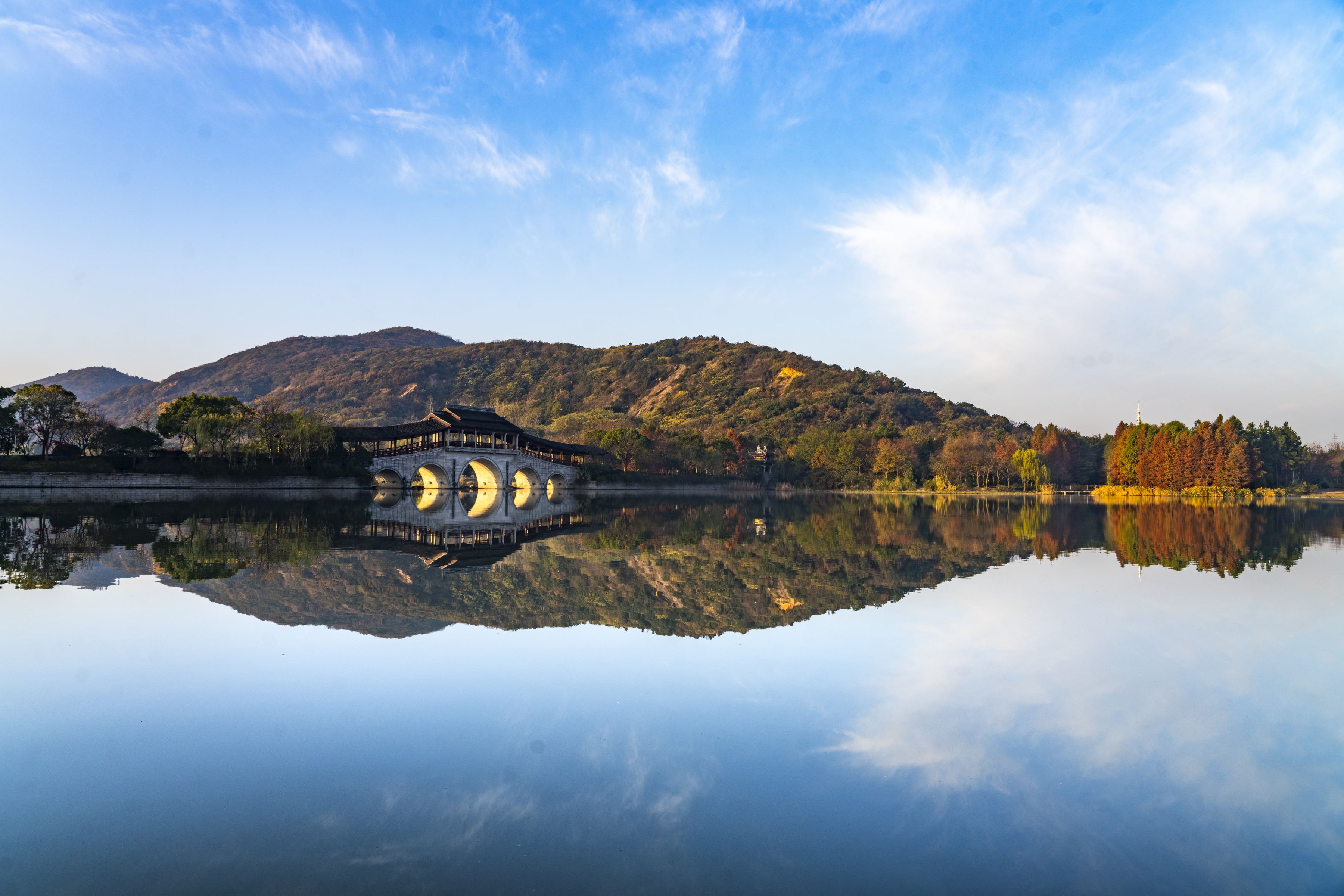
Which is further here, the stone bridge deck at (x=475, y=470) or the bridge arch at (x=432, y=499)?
the stone bridge deck at (x=475, y=470)

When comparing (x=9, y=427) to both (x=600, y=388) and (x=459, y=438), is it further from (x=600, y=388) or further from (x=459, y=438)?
(x=600, y=388)

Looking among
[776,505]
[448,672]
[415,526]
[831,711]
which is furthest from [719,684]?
[776,505]

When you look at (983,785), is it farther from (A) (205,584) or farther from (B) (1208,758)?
(A) (205,584)

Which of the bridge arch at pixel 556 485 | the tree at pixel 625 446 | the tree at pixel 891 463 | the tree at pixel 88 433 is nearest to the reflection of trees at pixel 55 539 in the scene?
the tree at pixel 88 433

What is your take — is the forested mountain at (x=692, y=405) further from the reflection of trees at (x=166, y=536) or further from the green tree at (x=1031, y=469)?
the reflection of trees at (x=166, y=536)

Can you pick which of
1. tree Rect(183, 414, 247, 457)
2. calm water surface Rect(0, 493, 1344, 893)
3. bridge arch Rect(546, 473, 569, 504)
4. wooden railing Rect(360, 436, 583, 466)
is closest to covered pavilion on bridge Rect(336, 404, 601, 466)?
wooden railing Rect(360, 436, 583, 466)

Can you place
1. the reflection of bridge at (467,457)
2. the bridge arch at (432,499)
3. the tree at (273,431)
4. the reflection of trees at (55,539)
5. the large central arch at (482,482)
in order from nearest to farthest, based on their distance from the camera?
1. the reflection of trees at (55,539)
2. the bridge arch at (432,499)
3. the tree at (273,431)
4. the large central arch at (482,482)
5. the reflection of bridge at (467,457)

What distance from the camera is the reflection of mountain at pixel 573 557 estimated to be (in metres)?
8.91

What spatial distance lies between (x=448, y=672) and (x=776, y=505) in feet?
123

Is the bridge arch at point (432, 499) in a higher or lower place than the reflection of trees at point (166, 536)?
lower

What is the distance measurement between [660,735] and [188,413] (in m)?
49.2

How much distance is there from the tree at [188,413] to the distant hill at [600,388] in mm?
60019

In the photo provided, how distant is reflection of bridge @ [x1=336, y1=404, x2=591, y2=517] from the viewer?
168 ft

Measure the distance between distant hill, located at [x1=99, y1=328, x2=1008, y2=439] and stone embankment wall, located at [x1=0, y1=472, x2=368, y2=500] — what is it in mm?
59069
